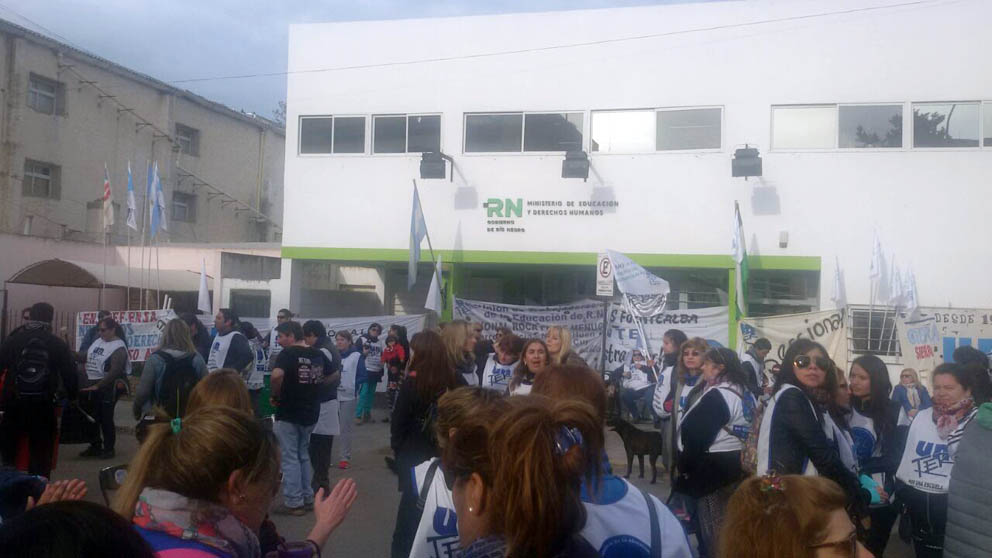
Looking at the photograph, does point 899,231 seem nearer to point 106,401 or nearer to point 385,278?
point 385,278

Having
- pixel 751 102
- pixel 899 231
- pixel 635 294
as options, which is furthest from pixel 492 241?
pixel 899 231

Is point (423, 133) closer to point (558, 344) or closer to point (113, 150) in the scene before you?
point (558, 344)

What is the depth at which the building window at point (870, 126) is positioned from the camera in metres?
16.0

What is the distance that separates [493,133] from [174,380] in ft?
39.1

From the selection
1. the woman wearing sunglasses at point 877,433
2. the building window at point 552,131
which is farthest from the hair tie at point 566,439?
the building window at point 552,131

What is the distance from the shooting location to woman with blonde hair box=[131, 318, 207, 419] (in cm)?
712

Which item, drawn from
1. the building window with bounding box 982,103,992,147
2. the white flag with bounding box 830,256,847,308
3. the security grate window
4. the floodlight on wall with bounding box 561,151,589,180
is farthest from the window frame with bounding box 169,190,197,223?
the building window with bounding box 982,103,992,147

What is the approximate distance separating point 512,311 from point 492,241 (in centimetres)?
240

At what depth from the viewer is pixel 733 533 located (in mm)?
2398

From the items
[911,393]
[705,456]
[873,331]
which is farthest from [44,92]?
[705,456]

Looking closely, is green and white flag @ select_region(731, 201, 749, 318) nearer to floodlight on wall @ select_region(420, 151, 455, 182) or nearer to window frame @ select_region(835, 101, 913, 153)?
window frame @ select_region(835, 101, 913, 153)

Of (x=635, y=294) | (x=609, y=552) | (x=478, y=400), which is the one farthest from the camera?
(x=635, y=294)

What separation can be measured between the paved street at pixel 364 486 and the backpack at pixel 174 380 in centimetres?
100

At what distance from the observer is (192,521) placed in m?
2.32
